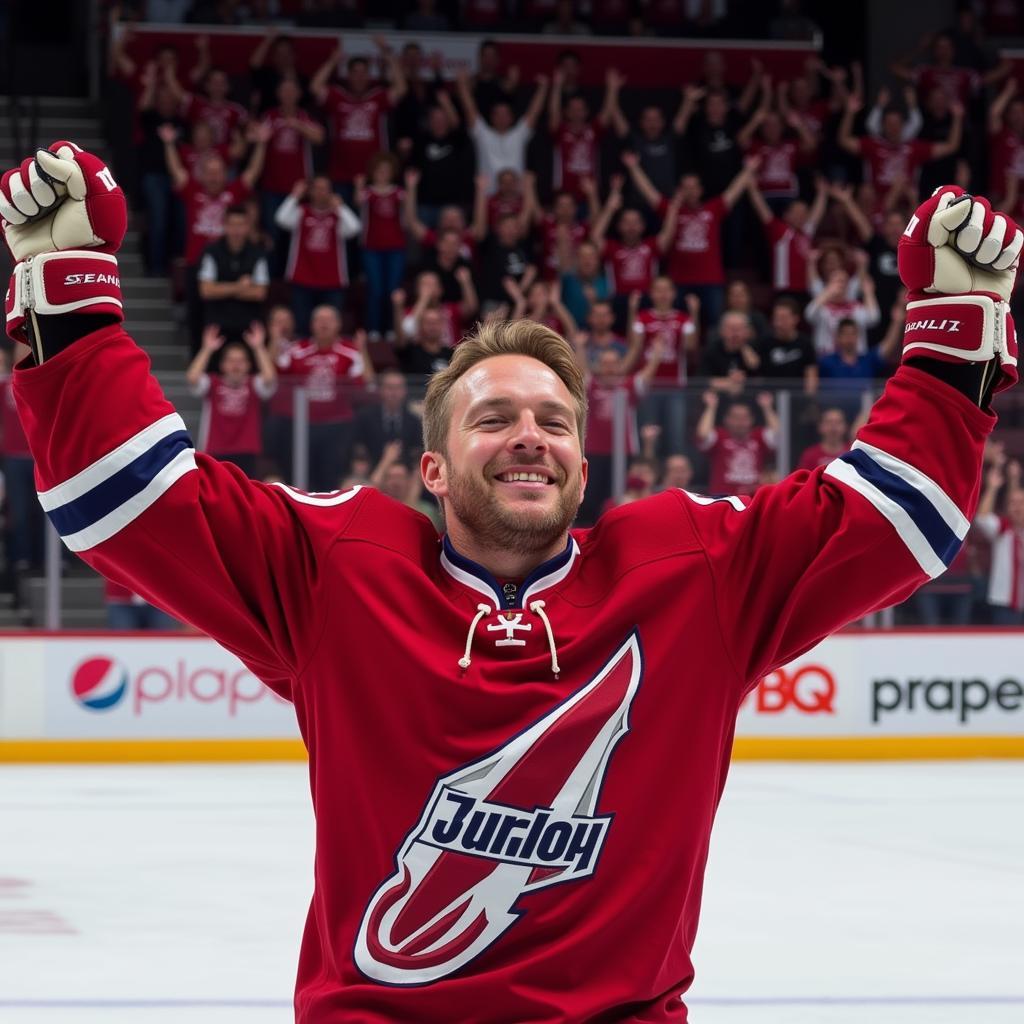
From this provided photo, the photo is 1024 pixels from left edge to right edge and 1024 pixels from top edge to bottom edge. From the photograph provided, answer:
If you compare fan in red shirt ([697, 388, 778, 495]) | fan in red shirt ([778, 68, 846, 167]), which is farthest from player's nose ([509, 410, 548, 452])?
fan in red shirt ([778, 68, 846, 167])

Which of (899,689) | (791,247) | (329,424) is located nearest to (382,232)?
(791,247)

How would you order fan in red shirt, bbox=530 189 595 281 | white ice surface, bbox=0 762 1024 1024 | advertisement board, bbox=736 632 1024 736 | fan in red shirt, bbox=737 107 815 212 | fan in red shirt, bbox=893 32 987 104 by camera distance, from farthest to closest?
fan in red shirt, bbox=893 32 987 104 → fan in red shirt, bbox=737 107 815 212 → fan in red shirt, bbox=530 189 595 281 → advertisement board, bbox=736 632 1024 736 → white ice surface, bbox=0 762 1024 1024

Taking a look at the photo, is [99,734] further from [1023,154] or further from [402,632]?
[1023,154]

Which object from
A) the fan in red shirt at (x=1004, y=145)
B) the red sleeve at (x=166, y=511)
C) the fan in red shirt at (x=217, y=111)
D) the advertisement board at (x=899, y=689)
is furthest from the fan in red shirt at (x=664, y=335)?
the red sleeve at (x=166, y=511)

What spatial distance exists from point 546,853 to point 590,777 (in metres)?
0.11

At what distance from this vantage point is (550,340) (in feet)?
8.93

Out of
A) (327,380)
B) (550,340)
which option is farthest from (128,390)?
(327,380)

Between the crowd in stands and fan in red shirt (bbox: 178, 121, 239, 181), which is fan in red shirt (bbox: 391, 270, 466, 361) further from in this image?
fan in red shirt (bbox: 178, 121, 239, 181)

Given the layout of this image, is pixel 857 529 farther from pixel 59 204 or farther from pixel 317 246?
pixel 317 246

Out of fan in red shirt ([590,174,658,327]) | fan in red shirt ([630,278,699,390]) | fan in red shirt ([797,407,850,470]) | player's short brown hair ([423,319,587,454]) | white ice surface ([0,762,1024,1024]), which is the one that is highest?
player's short brown hair ([423,319,587,454])

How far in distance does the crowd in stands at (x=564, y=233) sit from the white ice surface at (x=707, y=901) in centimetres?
195

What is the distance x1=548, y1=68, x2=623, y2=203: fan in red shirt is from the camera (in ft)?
48.6

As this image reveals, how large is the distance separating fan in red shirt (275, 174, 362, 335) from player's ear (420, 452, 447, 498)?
10.6 metres

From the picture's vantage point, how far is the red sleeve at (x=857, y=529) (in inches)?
101
